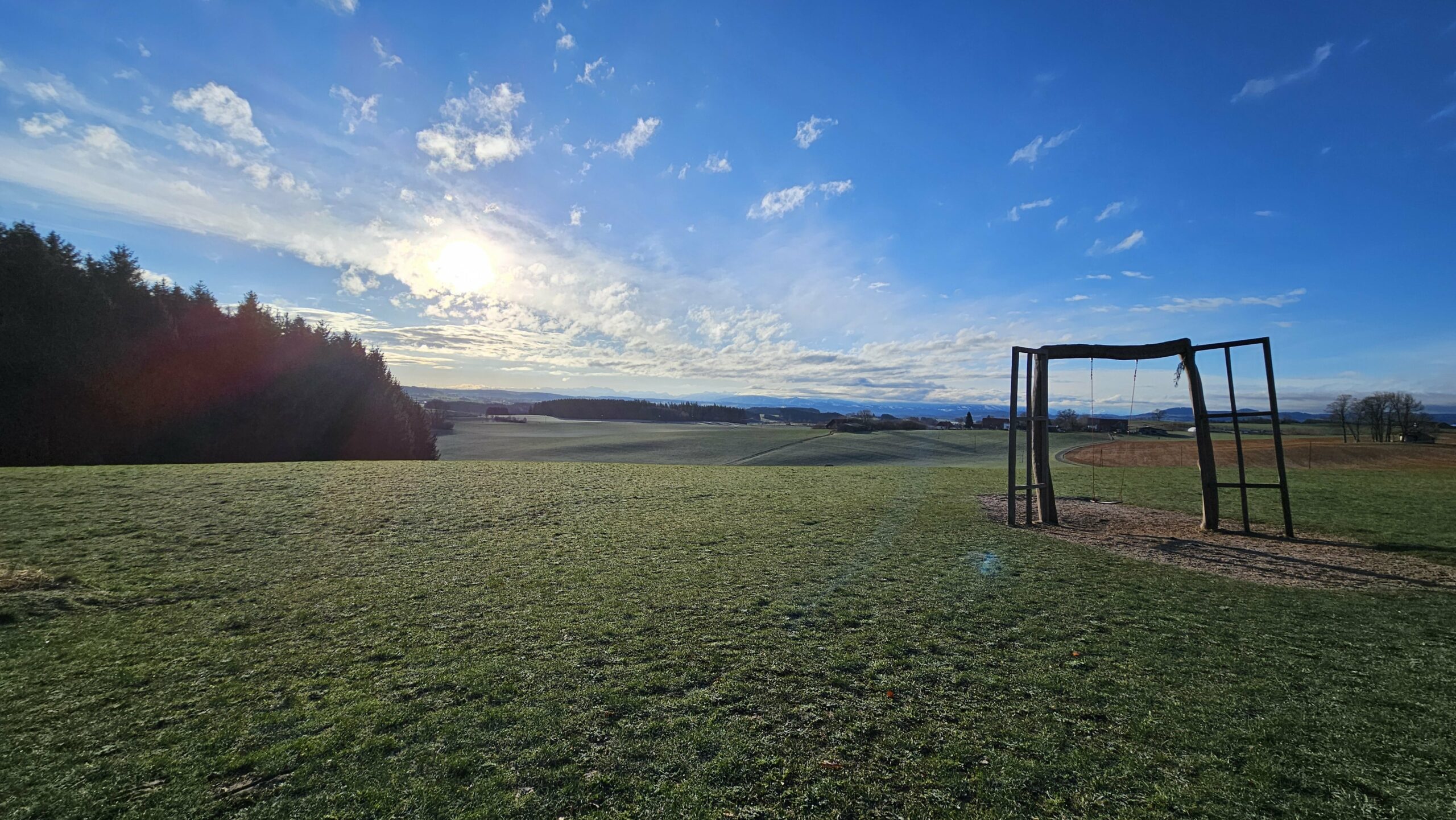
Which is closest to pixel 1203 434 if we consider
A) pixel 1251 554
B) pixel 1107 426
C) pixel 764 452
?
pixel 1251 554

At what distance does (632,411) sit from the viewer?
8138 cm

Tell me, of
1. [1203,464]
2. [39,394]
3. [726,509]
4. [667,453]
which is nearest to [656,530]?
[726,509]

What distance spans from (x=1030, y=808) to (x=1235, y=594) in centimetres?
573

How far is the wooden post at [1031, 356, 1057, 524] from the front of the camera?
34.9ft

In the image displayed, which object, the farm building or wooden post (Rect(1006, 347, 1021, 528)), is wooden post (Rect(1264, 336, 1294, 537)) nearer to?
wooden post (Rect(1006, 347, 1021, 528))

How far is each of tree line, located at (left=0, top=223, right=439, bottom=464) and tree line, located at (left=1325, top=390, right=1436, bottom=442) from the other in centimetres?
5988

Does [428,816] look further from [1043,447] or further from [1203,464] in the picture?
[1203,464]

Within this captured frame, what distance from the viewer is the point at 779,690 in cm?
370

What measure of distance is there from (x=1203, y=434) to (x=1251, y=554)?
2.61 metres

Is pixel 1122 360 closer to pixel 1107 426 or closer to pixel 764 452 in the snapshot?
pixel 764 452

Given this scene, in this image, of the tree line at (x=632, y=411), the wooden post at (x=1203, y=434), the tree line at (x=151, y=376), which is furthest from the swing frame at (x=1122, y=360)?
the tree line at (x=632, y=411)

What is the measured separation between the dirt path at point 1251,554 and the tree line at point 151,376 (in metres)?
29.1

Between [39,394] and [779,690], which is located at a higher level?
[39,394]

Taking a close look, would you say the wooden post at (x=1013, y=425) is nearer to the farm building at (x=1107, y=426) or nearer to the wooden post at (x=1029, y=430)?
the wooden post at (x=1029, y=430)
